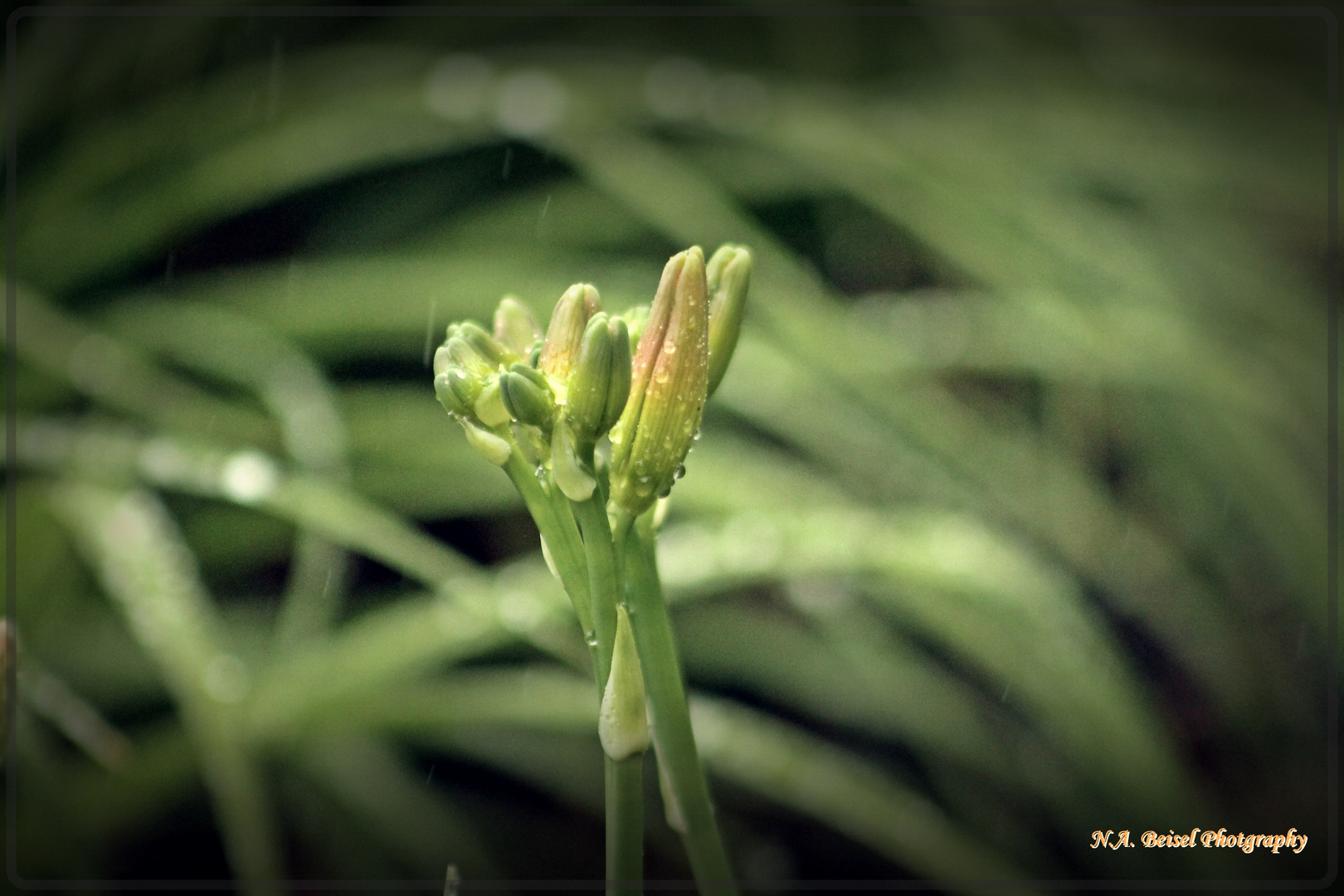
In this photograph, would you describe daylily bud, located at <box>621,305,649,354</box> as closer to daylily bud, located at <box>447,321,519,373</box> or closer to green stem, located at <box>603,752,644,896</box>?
daylily bud, located at <box>447,321,519,373</box>

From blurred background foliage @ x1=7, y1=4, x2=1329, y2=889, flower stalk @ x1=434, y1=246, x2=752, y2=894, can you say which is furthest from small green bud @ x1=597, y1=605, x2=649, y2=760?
blurred background foliage @ x1=7, y1=4, x2=1329, y2=889

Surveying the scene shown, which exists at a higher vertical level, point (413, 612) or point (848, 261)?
point (848, 261)

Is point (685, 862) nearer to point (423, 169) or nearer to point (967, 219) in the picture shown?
point (967, 219)

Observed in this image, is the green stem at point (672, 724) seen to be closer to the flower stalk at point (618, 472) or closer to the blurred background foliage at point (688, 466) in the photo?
the flower stalk at point (618, 472)

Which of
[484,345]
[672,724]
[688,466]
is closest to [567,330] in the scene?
[484,345]

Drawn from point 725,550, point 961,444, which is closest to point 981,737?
point 961,444

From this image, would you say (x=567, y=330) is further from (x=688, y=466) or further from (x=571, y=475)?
(x=688, y=466)
